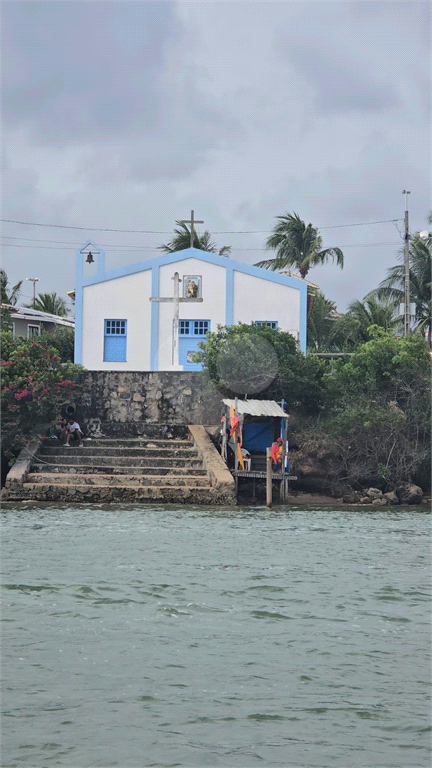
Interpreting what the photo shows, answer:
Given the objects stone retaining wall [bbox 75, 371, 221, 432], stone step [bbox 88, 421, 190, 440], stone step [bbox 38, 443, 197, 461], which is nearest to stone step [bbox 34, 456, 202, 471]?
→ stone step [bbox 38, 443, 197, 461]

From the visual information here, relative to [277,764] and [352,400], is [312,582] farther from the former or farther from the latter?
[352,400]

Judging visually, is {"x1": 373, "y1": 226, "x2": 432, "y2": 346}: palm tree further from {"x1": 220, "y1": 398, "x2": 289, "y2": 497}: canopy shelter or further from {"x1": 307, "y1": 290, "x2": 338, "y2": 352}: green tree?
{"x1": 220, "y1": 398, "x2": 289, "y2": 497}: canopy shelter

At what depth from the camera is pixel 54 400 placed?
2588 centimetres

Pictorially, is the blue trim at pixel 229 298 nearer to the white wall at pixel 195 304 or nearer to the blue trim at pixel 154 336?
the white wall at pixel 195 304

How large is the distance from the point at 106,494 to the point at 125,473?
1.30m

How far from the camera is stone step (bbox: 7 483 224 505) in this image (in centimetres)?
2234

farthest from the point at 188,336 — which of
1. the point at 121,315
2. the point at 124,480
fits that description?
the point at 124,480

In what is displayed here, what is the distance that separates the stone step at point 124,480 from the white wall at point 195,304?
936cm

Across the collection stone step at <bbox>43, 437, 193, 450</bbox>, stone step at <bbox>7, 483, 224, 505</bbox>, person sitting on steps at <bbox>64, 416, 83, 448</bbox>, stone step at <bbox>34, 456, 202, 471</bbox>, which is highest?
person sitting on steps at <bbox>64, 416, 83, 448</bbox>

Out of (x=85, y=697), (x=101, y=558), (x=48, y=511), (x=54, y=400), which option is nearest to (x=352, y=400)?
(x=54, y=400)

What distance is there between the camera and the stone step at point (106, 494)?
22344mm

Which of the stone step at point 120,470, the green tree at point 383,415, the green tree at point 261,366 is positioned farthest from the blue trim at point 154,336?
the stone step at point 120,470

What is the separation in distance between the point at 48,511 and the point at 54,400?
19.8ft

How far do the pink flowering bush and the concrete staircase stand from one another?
71cm
